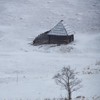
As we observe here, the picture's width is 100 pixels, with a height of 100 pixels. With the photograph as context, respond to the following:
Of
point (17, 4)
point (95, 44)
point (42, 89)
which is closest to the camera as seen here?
point (42, 89)

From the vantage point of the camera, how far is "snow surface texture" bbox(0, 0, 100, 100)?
15125 mm

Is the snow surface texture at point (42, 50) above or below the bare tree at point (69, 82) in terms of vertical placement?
below

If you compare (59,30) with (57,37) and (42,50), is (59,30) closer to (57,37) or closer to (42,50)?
(57,37)

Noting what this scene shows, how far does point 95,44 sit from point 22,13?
19.8 metres

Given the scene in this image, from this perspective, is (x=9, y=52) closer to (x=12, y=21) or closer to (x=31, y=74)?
(x=31, y=74)

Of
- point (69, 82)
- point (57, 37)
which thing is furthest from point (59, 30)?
point (69, 82)

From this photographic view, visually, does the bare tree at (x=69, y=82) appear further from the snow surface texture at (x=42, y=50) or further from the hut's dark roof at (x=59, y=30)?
the hut's dark roof at (x=59, y=30)

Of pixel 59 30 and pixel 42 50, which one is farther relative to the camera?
pixel 59 30

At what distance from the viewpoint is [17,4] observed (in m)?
50.9

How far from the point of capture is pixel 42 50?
94.2 ft

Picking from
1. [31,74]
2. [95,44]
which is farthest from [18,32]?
[31,74]

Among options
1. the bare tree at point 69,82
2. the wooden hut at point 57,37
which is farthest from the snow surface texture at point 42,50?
the wooden hut at point 57,37

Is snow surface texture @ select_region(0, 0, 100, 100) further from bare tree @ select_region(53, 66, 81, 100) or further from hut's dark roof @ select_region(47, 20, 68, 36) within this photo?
hut's dark roof @ select_region(47, 20, 68, 36)

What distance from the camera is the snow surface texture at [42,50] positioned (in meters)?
15.1
